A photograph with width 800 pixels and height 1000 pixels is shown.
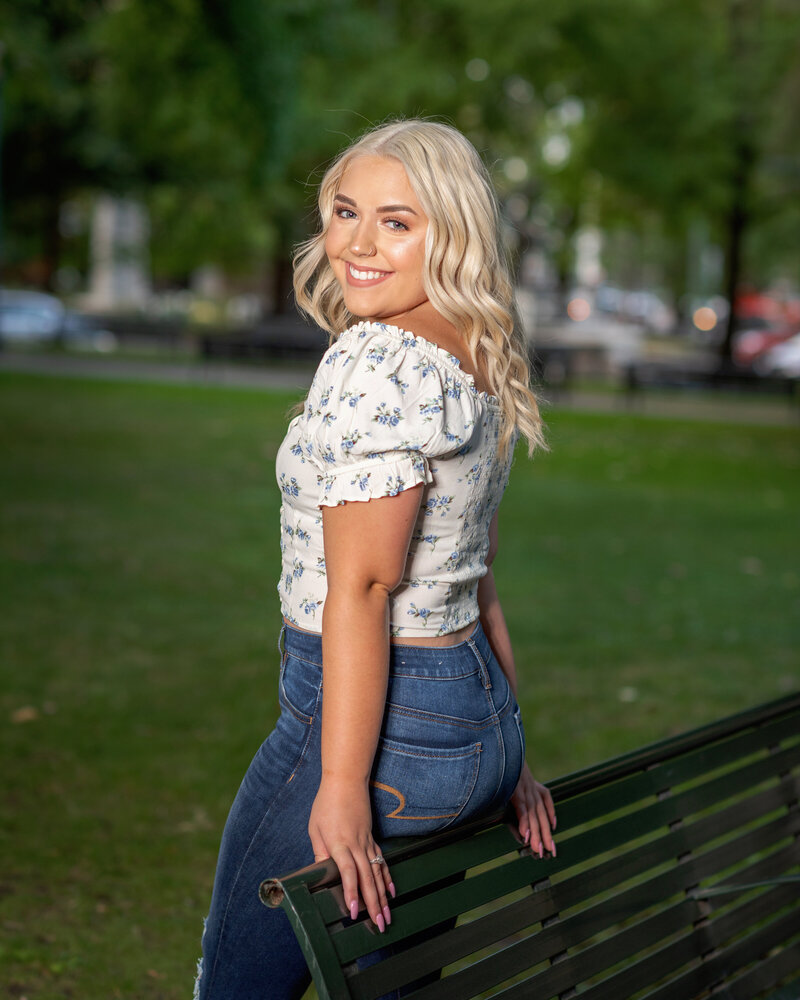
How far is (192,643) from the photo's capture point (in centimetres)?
719

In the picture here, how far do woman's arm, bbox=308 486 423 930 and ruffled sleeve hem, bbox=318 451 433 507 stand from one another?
0.01 m

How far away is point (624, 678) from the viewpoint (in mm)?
6793

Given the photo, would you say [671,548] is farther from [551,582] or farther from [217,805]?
[217,805]

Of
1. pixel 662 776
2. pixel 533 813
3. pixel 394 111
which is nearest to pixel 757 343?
pixel 394 111

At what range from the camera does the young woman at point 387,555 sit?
6.29 ft

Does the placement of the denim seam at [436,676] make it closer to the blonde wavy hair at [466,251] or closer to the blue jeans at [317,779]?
the blue jeans at [317,779]

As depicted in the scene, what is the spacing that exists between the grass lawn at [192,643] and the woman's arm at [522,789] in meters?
1.79

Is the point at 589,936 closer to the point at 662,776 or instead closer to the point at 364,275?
the point at 662,776

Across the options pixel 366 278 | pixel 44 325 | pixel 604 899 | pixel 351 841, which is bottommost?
pixel 604 899

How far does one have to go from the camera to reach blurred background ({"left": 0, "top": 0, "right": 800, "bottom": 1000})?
16.5ft

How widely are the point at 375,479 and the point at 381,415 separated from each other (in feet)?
0.30

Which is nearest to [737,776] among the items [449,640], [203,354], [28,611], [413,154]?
[449,640]

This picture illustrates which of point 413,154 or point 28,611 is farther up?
point 413,154

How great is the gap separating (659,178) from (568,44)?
3.52m
